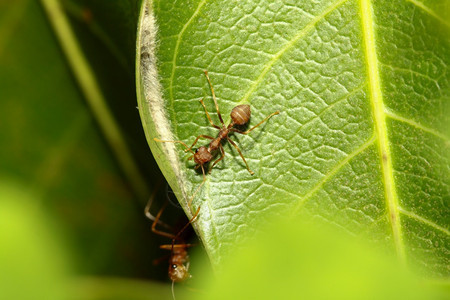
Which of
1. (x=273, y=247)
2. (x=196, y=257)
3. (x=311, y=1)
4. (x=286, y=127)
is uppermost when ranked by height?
(x=311, y=1)

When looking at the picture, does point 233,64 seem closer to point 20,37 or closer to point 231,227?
point 231,227

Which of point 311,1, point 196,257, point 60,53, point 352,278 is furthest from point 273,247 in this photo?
point 196,257

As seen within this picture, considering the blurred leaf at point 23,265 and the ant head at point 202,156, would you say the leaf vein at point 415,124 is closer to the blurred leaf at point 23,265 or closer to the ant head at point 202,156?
the ant head at point 202,156

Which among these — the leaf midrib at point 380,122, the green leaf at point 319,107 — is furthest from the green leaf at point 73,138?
the leaf midrib at point 380,122

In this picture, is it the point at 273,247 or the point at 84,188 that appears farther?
the point at 84,188

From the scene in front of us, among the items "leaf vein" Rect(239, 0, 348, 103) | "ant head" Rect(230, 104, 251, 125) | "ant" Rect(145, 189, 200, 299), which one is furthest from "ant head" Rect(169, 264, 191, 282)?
"leaf vein" Rect(239, 0, 348, 103)

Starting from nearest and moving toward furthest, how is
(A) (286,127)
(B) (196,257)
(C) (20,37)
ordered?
(A) (286,127), (C) (20,37), (B) (196,257)

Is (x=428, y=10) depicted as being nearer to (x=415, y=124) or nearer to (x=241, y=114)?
(x=415, y=124)
